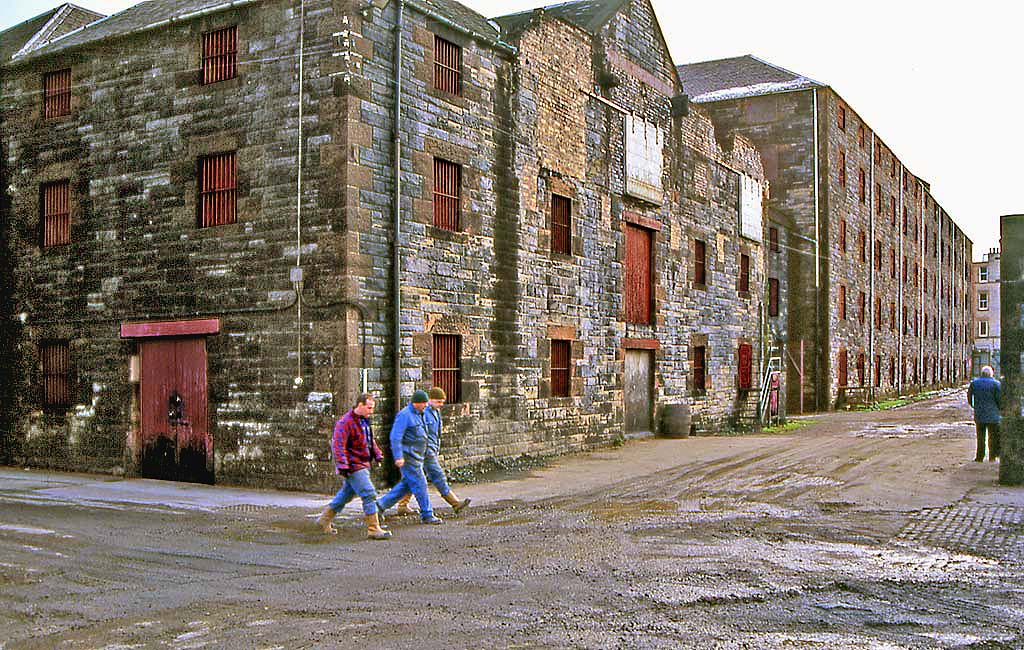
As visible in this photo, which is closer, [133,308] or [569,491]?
[569,491]

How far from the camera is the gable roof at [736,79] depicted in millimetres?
37500

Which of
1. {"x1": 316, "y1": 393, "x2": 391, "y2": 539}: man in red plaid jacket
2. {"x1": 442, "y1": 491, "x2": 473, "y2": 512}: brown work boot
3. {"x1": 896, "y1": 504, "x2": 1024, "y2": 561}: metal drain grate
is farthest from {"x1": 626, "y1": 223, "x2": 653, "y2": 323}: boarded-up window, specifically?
{"x1": 316, "y1": 393, "x2": 391, "y2": 539}: man in red plaid jacket

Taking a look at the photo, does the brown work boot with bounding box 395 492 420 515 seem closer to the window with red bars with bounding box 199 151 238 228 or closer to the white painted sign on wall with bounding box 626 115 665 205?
the window with red bars with bounding box 199 151 238 228

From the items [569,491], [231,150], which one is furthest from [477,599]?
[231,150]

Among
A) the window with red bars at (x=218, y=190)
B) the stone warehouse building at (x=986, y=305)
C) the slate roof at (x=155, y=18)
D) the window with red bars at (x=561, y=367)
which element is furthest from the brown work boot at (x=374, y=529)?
the stone warehouse building at (x=986, y=305)

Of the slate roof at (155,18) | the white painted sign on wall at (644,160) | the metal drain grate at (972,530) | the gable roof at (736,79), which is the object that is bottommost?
the metal drain grate at (972,530)

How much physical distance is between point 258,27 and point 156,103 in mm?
2431

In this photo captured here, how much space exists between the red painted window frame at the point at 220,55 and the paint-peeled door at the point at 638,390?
10.8 metres

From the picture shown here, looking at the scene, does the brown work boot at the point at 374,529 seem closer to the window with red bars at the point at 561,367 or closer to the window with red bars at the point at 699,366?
the window with red bars at the point at 561,367

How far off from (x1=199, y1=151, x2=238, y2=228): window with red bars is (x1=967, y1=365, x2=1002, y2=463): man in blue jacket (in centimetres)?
1288

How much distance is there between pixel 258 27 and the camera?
575 inches

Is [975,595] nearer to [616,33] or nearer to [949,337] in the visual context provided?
[616,33]

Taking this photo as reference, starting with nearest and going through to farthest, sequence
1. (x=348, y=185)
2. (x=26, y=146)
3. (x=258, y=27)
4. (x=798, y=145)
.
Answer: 1. (x=348, y=185)
2. (x=258, y=27)
3. (x=26, y=146)
4. (x=798, y=145)

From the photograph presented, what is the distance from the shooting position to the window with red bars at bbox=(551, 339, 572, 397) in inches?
740
